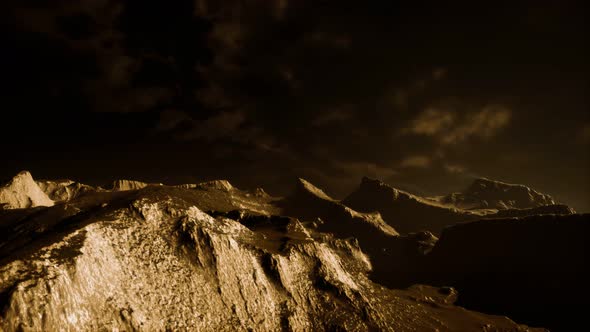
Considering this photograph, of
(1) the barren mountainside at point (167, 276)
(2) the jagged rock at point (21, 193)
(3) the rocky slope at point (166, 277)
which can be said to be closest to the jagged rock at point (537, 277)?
(1) the barren mountainside at point (167, 276)

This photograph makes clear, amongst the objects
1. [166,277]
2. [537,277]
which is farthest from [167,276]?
[537,277]

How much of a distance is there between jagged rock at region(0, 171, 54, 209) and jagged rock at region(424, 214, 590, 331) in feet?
660

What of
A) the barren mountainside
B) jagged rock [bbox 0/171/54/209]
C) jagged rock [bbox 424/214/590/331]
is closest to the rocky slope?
the barren mountainside

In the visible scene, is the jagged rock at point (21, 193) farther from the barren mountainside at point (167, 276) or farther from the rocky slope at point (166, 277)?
the rocky slope at point (166, 277)

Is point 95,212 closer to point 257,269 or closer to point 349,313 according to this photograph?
point 257,269

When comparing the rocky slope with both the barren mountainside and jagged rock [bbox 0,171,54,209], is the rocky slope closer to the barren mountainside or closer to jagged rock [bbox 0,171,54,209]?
the barren mountainside

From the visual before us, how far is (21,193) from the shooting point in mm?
144625

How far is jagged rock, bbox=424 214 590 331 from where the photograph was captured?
14850 cm

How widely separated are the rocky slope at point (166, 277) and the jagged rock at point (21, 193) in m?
60.3

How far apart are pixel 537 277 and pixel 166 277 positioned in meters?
189

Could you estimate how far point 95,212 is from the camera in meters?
62.6

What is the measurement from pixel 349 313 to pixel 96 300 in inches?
1901

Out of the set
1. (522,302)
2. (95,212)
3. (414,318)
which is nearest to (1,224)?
(95,212)

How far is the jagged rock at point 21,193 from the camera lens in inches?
5317
